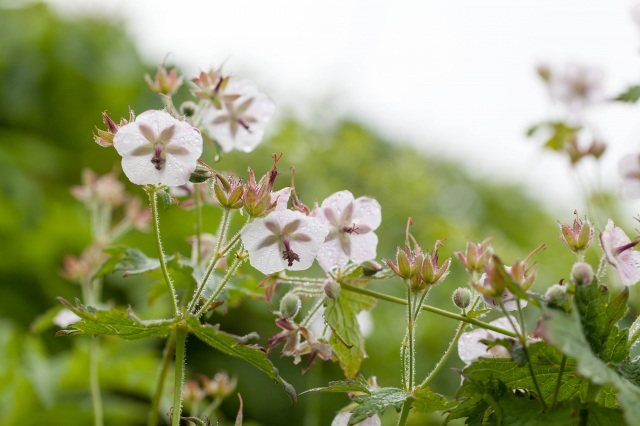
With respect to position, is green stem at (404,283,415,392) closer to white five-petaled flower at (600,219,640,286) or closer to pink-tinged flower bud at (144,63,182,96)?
white five-petaled flower at (600,219,640,286)

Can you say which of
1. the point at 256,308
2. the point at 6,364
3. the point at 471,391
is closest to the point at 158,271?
the point at 471,391

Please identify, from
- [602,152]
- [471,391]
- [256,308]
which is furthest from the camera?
[256,308]

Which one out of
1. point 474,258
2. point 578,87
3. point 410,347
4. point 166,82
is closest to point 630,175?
point 474,258

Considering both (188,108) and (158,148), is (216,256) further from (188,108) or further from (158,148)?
(188,108)

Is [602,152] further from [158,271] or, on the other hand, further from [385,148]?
[385,148]

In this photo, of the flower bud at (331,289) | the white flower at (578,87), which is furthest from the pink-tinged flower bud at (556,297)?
the white flower at (578,87)

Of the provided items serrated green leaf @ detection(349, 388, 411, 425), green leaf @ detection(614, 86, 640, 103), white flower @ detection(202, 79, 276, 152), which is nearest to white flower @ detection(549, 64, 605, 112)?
green leaf @ detection(614, 86, 640, 103)
